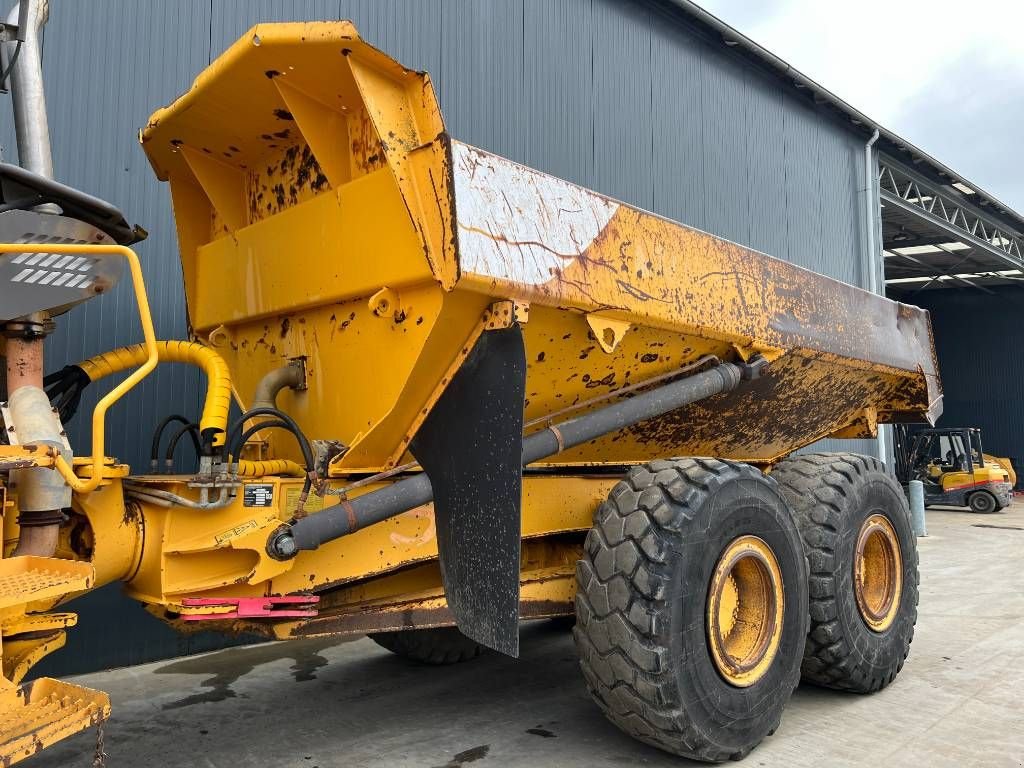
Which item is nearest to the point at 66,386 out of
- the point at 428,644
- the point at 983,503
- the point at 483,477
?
the point at 483,477

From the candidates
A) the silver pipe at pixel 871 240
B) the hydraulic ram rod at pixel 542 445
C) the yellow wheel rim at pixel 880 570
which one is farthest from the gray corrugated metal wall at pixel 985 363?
the hydraulic ram rod at pixel 542 445

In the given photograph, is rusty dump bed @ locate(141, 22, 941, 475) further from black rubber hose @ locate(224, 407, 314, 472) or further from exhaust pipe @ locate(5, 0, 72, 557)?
exhaust pipe @ locate(5, 0, 72, 557)

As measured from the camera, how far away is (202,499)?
2859 mm

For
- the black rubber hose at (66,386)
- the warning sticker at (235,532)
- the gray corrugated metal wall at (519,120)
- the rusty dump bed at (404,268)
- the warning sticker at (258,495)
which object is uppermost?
the gray corrugated metal wall at (519,120)

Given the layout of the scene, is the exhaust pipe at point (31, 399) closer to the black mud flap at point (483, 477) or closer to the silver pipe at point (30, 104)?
the silver pipe at point (30, 104)

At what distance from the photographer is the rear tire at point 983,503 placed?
1741cm

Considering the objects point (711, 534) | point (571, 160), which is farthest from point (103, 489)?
point (571, 160)

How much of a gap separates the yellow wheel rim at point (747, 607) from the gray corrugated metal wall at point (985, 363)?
2474cm

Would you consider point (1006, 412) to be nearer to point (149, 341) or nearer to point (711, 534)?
point (711, 534)

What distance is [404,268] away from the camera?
2971 mm

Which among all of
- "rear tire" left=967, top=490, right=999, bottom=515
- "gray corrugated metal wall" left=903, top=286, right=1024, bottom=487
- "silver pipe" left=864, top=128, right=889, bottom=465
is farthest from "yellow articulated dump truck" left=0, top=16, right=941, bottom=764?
"gray corrugated metal wall" left=903, top=286, right=1024, bottom=487

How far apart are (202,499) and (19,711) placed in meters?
0.84

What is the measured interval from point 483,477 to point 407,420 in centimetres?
36

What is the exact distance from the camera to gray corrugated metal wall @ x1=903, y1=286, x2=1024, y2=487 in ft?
83.3
